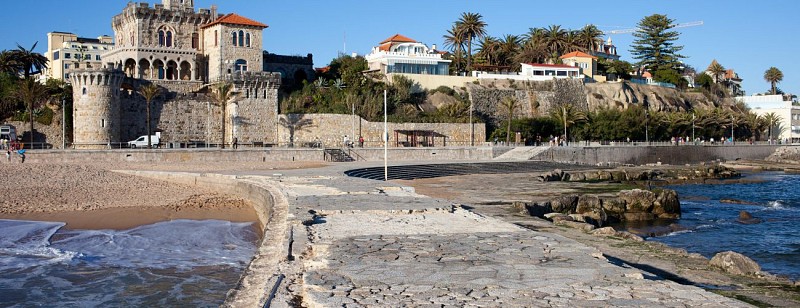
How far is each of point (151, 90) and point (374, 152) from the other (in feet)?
48.4

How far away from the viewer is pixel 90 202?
86.9 feet

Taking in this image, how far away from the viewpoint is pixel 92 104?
49125 millimetres

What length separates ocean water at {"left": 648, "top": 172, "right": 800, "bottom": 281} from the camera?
17.5 meters

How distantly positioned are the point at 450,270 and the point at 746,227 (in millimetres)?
16178

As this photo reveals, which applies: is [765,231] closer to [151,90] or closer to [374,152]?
[374,152]

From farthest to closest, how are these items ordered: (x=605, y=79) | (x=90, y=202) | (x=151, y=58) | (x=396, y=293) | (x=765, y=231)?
1. (x=605, y=79)
2. (x=151, y=58)
3. (x=90, y=202)
4. (x=765, y=231)
5. (x=396, y=293)

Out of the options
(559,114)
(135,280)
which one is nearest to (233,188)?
(135,280)

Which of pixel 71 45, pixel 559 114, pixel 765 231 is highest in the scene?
pixel 71 45

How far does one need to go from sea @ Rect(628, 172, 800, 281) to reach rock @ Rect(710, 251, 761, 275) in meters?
1.32

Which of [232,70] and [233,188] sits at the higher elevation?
[232,70]

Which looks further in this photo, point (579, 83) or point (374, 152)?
point (579, 83)

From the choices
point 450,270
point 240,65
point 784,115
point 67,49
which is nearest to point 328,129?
point 240,65

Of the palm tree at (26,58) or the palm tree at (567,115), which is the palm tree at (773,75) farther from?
the palm tree at (26,58)

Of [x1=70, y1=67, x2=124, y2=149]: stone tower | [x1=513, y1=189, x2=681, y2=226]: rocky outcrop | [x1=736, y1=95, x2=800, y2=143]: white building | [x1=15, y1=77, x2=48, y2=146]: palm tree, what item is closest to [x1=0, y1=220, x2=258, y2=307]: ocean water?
[x1=513, y1=189, x2=681, y2=226]: rocky outcrop
